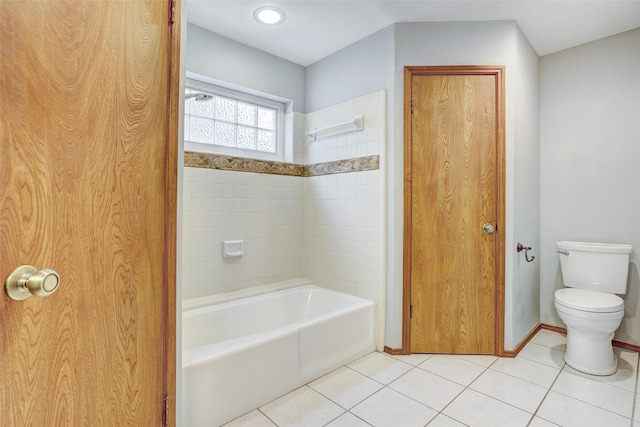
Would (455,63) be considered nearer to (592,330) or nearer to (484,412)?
(592,330)

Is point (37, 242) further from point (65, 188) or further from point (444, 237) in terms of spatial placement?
point (444, 237)

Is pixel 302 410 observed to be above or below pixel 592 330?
below

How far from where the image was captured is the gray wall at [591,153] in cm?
241

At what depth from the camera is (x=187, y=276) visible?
2.25 meters

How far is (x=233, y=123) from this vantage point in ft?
8.74

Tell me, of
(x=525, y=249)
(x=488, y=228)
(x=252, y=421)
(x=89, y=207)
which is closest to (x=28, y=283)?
(x=89, y=207)

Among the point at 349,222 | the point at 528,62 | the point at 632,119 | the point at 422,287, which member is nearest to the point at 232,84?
the point at 349,222

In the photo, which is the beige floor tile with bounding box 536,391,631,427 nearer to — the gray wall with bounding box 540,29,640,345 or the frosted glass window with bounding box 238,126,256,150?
the gray wall with bounding box 540,29,640,345

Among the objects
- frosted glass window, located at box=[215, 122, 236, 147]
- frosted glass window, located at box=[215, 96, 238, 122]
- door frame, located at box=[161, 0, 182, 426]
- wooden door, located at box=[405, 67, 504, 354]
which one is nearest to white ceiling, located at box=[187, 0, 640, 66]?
wooden door, located at box=[405, 67, 504, 354]

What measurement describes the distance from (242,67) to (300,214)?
1.31 meters

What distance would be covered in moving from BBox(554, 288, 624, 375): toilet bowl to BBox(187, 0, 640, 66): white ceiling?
75.0 inches

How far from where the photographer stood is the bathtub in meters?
1.51

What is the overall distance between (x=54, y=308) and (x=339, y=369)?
1.69 m

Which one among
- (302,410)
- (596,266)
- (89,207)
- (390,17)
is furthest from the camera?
(596,266)
